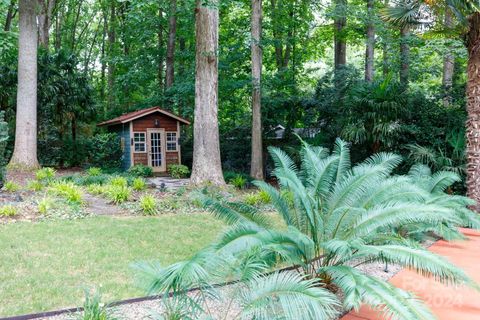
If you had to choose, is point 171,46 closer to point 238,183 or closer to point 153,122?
point 153,122

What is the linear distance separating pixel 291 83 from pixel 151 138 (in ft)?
20.1

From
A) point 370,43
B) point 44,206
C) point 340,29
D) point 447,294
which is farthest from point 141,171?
point 447,294

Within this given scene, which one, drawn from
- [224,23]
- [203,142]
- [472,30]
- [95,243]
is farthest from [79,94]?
[472,30]

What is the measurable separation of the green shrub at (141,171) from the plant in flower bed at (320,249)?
10146mm

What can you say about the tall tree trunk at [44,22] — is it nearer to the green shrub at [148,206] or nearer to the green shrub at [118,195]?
the green shrub at [118,195]

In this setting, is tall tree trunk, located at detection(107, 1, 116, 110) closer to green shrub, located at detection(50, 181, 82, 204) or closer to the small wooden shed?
the small wooden shed

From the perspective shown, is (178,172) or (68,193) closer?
(68,193)

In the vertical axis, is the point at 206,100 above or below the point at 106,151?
above

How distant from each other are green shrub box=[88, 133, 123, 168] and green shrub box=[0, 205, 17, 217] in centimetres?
1031

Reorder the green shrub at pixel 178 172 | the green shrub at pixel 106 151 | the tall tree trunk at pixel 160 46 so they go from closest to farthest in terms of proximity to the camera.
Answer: the green shrub at pixel 178 172 → the green shrub at pixel 106 151 → the tall tree trunk at pixel 160 46

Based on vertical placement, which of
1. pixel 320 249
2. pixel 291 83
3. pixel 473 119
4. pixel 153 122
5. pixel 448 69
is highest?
pixel 448 69

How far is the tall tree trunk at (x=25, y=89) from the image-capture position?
13008 millimetres

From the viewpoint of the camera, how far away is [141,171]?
47.5ft

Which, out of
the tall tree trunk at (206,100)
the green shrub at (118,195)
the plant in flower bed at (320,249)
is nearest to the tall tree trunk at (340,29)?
the tall tree trunk at (206,100)
